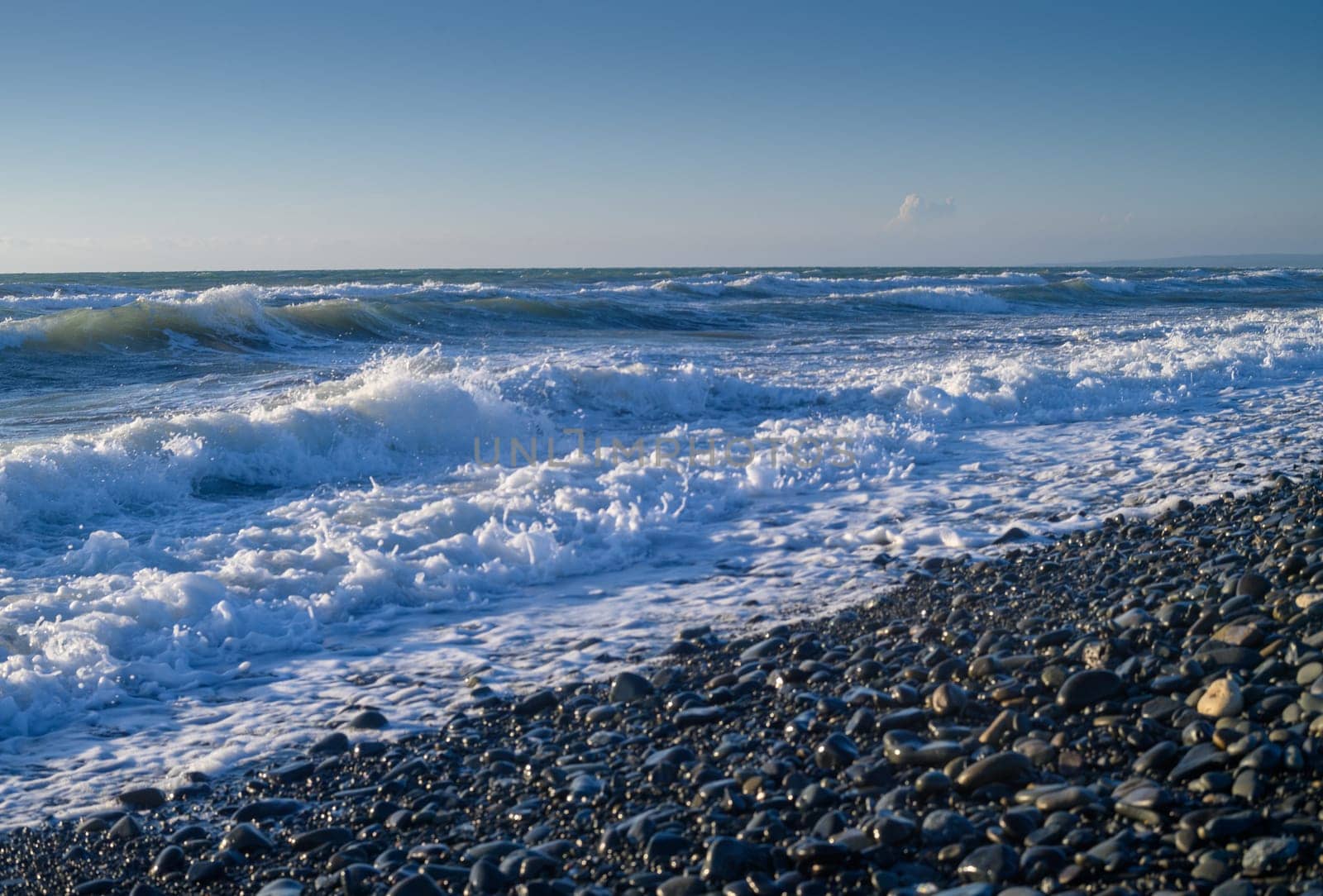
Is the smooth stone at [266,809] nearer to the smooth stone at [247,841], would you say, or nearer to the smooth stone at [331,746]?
the smooth stone at [247,841]

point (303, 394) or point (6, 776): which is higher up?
point (303, 394)

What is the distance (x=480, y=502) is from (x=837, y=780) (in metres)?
4.23

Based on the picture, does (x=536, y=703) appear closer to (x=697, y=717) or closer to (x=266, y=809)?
(x=697, y=717)

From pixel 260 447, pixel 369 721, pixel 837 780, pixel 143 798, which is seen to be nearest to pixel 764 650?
pixel 837 780

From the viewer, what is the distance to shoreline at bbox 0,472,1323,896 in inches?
96.5

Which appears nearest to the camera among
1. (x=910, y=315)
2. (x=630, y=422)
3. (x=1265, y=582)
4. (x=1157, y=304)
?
(x=1265, y=582)

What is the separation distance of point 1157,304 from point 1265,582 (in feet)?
112

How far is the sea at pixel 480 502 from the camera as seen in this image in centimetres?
416

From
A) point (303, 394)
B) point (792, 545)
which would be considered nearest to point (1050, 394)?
point (792, 545)

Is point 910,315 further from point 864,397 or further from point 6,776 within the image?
point 6,776

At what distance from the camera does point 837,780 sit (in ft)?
9.66

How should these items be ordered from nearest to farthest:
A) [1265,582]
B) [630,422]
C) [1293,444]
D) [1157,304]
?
[1265,582] < [1293,444] < [630,422] < [1157,304]

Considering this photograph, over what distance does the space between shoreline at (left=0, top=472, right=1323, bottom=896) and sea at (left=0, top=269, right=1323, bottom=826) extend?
355 millimetres

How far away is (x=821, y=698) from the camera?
3.52m
